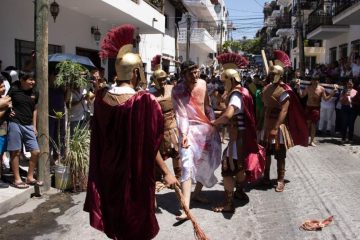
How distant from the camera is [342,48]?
23922 mm

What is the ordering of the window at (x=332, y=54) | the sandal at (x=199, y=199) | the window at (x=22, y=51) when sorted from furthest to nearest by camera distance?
the window at (x=332, y=54) < the window at (x=22, y=51) < the sandal at (x=199, y=199)

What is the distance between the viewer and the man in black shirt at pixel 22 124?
6.12 m

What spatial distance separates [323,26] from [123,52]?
21.7 meters

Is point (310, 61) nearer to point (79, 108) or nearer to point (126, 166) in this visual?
point (79, 108)

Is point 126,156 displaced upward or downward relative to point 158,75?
downward

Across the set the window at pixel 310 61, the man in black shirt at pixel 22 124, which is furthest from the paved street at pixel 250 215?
the window at pixel 310 61

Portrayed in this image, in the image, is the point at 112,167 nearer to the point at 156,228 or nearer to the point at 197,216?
the point at 156,228

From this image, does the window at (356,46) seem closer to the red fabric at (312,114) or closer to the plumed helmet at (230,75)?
the red fabric at (312,114)

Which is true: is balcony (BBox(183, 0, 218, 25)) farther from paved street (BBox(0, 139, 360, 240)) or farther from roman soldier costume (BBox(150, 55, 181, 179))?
paved street (BBox(0, 139, 360, 240))

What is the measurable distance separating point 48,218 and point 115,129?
105 inches

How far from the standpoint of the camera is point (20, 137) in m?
6.16

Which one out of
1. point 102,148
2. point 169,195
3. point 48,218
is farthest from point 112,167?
point 169,195

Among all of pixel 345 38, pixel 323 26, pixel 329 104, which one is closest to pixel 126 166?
pixel 329 104

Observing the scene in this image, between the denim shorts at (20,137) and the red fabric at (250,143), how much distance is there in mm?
2883
